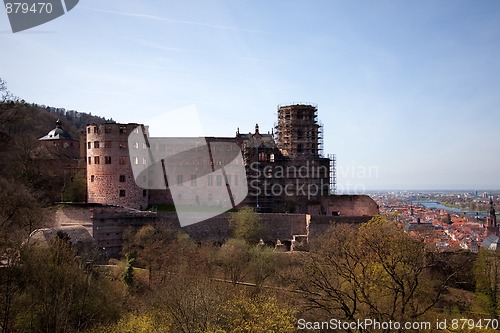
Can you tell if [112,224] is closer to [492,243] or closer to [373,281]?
[373,281]

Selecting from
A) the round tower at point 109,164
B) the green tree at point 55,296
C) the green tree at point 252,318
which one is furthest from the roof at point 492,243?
the green tree at point 55,296

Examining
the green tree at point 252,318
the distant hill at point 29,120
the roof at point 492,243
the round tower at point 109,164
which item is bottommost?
the roof at point 492,243

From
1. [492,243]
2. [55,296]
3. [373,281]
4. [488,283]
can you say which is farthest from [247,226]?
[492,243]

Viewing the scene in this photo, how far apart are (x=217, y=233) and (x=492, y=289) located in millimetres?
20167

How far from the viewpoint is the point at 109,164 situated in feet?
124

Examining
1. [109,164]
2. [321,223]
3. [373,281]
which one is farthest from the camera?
[109,164]

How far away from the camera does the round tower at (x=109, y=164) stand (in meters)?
37.7

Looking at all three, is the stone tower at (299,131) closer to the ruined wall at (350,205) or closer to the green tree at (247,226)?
the ruined wall at (350,205)

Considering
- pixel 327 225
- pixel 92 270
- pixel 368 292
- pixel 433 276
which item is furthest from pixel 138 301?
pixel 433 276

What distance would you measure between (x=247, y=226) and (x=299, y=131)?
16.5 meters

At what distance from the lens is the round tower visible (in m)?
37.7

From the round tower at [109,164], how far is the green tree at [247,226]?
9049mm

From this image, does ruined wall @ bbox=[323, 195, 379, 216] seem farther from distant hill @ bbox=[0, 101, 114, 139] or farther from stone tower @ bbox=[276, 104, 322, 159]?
distant hill @ bbox=[0, 101, 114, 139]

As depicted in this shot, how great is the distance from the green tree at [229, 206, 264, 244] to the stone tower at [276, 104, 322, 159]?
13300 mm
